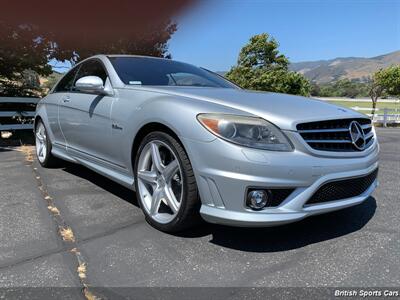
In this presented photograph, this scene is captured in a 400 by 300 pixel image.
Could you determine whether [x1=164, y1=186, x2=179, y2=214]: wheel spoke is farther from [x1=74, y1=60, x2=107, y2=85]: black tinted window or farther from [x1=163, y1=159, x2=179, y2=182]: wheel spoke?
[x1=74, y1=60, x2=107, y2=85]: black tinted window

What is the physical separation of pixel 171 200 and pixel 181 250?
0.40 meters

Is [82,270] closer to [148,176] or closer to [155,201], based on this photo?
[155,201]

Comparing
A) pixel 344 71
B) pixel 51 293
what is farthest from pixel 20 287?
pixel 344 71

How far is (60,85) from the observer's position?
5.45 m

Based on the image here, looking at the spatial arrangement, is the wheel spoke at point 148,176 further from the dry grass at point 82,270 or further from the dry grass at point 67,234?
the dry grass at point 82,270

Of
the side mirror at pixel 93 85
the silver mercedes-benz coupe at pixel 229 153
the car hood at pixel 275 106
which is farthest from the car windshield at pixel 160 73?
the car hood at pixel 275 106

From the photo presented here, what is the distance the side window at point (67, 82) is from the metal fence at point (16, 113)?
4.68 meters

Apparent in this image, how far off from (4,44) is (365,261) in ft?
30.0

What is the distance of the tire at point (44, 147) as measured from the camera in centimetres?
557

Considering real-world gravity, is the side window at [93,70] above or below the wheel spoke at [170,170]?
above

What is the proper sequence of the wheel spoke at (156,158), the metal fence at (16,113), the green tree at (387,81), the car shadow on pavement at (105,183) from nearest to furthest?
the wheel spoke at (156,158) < the car shadow on pavement at (105,183) < the metal fence at (16,113) < the green tree at (387,81)

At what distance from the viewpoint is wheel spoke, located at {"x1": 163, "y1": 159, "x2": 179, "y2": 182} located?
315 centimetres

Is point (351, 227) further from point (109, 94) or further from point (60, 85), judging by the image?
point (60, 85)

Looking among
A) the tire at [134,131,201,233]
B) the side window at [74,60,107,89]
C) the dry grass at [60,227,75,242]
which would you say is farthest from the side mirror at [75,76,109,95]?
the dry grass at [60,227,75,242]
